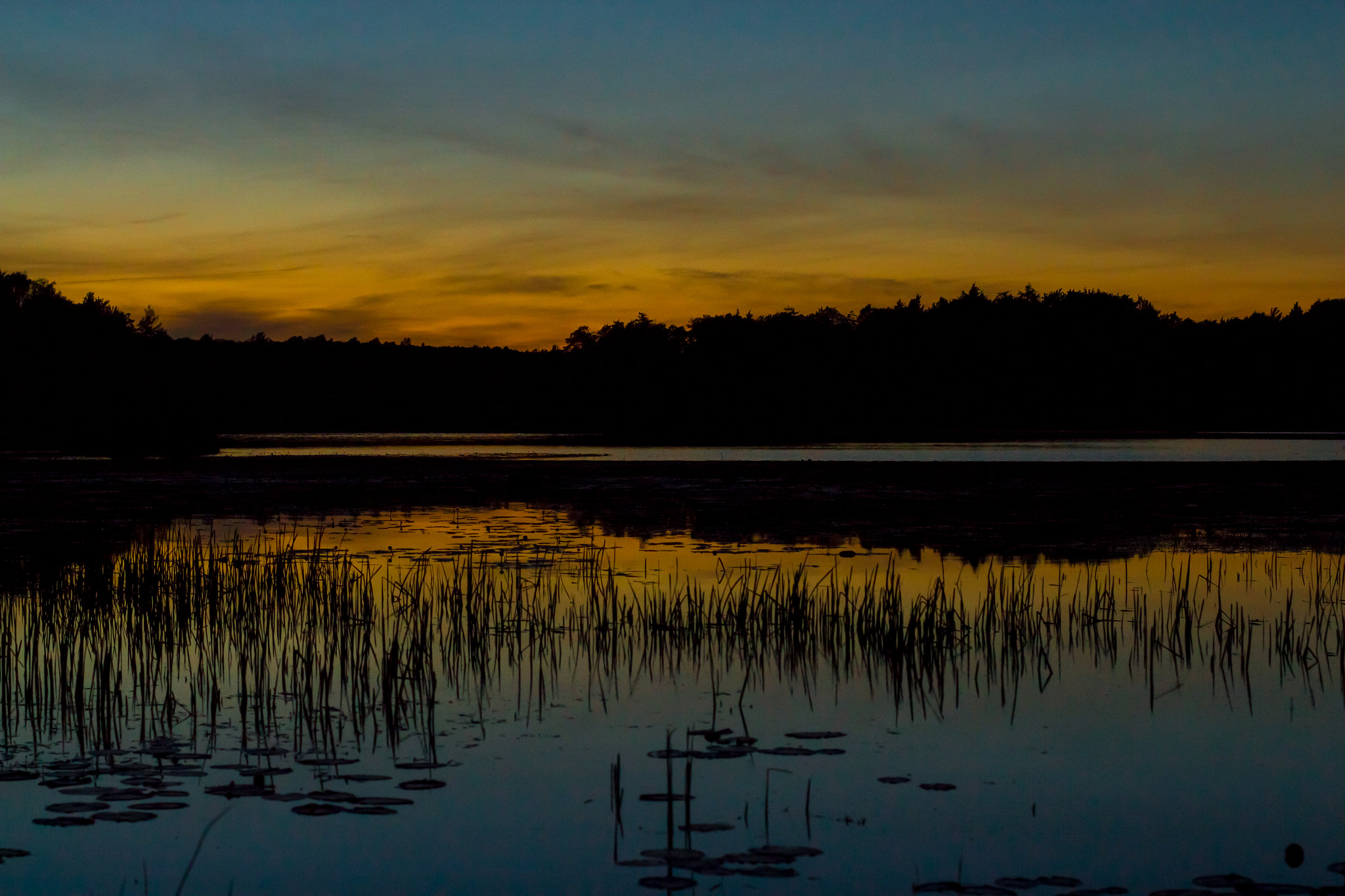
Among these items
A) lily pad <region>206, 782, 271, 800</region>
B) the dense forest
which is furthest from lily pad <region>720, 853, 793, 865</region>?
the dense forest

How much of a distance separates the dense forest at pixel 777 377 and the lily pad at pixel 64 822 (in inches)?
2906

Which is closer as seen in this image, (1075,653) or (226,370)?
(1075,653)

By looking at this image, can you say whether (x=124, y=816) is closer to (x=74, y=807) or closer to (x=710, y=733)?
(x=74, y=807)

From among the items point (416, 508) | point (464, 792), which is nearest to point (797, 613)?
point (464, 792)

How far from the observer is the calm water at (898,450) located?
2023 inches

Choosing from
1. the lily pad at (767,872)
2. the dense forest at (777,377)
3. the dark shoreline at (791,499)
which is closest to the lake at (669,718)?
the lily pad at (767,872)

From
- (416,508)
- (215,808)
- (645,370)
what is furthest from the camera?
(645,370)

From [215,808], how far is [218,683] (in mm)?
3468

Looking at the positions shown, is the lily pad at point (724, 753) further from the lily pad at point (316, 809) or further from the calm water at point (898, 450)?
the calm water at point (898, 450)

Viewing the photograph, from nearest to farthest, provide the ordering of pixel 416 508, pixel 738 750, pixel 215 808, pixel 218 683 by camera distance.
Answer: pixel 215 808 → pixel 738 750 → pixel 218 683 → pixel 416 508

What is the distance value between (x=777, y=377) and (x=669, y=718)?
11751 cm

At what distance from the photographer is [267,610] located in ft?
41.6

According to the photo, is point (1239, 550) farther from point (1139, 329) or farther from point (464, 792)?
point (1139, 329)

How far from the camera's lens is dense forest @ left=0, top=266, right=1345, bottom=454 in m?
95.7
